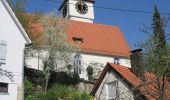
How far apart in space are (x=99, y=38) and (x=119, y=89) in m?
32.8

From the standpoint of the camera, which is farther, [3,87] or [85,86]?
[85,86]

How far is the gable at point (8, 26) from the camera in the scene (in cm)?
2989

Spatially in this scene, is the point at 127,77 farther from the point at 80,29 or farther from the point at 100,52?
the point at 80,29

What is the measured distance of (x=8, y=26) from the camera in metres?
30.2

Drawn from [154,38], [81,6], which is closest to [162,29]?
[154,38]

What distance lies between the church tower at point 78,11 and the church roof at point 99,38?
1094 cm

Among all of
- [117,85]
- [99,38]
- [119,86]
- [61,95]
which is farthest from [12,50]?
[99,38]

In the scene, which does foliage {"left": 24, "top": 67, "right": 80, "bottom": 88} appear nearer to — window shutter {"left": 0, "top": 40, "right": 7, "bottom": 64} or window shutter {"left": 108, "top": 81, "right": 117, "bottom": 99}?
window shutter {"left": 0, "top": 40, "right": 7, "bottom": 64}

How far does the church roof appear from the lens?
2296 inches

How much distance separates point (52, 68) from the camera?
4634cm

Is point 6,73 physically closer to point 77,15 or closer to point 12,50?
point 12,50

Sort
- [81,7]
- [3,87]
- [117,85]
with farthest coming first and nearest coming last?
[81,7]
[117,85]
[3,87]

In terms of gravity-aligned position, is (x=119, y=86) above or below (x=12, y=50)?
below

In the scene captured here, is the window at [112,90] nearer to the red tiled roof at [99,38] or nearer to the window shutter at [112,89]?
the window shutter at [112,89]
